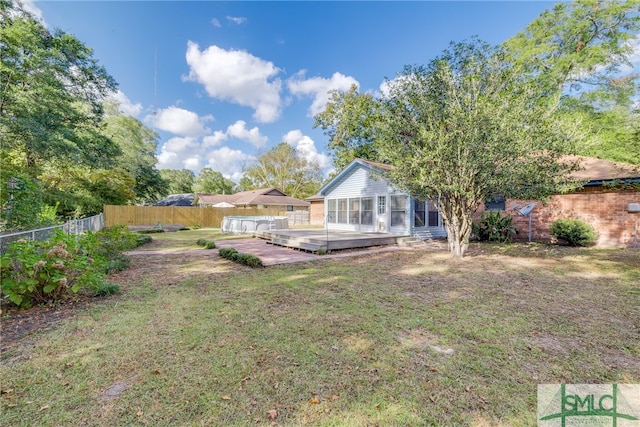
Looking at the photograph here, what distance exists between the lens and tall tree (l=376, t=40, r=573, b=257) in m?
6.77

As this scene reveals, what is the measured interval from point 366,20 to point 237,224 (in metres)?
12.1

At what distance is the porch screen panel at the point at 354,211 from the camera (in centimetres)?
1423

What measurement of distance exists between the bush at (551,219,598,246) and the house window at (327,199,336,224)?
9.96 m

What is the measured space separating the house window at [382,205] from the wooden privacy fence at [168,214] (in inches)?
634

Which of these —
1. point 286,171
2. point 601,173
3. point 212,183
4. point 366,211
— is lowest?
point 366,211

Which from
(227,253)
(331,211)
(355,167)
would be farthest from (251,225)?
(227,253)

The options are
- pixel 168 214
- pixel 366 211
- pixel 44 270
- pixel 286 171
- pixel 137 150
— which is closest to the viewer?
pixel 44 270

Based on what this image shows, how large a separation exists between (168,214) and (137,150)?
8254 mm

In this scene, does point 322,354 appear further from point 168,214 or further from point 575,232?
point 168,214

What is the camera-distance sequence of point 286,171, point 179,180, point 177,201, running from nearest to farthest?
point 177,201 → point 286,171 → point 179,180

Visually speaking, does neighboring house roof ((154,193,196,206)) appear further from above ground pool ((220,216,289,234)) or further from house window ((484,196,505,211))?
house window ((484,196,505,211))

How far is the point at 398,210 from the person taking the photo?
40.3 ft

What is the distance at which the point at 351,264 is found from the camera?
756 cm

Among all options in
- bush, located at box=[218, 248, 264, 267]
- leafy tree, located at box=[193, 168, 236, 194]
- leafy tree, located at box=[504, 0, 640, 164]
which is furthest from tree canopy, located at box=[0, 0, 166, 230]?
leafy tree, located at box=[193, 168, 236, 194]
